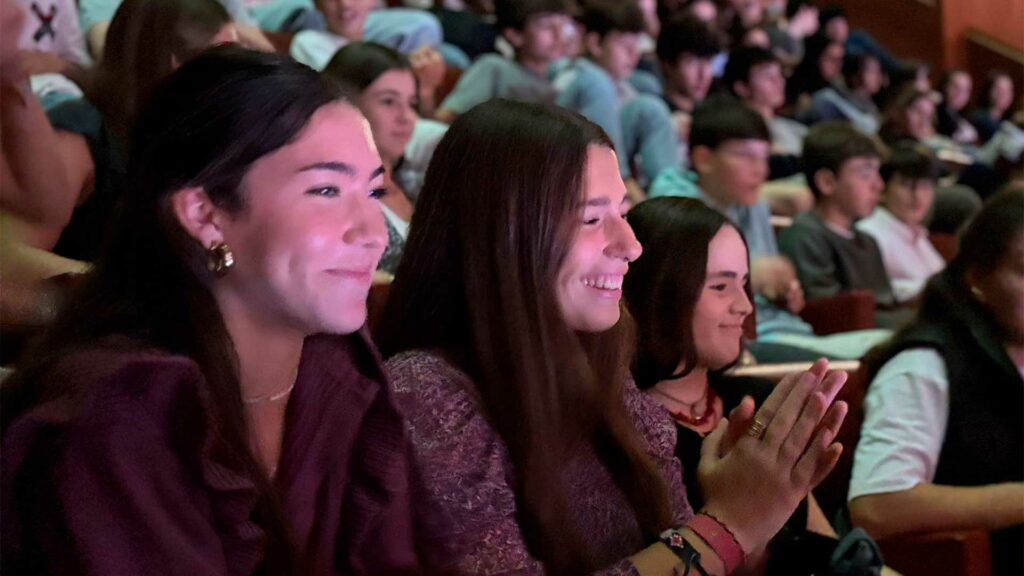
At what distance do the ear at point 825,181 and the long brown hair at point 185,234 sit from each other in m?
2.25

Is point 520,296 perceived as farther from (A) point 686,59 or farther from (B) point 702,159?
(A) point 686,59

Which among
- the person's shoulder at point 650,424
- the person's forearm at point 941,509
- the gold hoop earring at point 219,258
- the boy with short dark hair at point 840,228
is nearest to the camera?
the gold hoop earring at point 219,258

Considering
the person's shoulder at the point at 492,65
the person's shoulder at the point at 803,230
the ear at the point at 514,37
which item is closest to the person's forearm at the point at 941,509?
the person's shoulder at the point at 803,230

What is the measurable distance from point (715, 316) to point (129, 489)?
0.82m

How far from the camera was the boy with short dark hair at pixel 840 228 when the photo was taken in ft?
8.84

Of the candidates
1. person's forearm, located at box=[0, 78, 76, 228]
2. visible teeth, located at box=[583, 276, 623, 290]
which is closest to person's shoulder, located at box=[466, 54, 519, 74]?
person's forearm, located at box=[0, 78, 76, 228]

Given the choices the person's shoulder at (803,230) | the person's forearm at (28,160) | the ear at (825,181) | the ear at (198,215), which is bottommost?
the person's shoulder at (803,230)

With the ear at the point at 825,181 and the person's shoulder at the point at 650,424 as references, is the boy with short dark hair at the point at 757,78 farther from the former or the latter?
the person's shoulder at the point at 650,424

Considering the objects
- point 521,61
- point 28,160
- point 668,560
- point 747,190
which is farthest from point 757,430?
point 521,61

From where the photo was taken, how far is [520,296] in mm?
936

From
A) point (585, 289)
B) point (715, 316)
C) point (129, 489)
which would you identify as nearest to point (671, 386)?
point (715, 316)

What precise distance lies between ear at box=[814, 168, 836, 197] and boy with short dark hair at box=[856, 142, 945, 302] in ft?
0.60

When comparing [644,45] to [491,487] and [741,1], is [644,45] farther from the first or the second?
[491,487]

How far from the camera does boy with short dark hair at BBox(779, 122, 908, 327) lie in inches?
106
